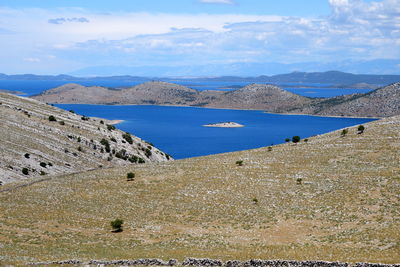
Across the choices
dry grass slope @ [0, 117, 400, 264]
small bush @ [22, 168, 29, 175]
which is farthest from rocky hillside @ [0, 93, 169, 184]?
dry grass slope @ [0, 117, 400, 264]

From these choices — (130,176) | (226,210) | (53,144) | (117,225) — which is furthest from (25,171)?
(226,210)

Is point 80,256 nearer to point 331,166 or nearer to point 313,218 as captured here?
point 313,218

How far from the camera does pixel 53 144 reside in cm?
10606

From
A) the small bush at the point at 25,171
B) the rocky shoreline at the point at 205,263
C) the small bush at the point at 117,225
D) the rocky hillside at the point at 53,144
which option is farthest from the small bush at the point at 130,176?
the small bush at the point at 25,171

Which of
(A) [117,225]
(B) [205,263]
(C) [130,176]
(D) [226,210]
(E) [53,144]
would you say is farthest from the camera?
(E) [53,144]

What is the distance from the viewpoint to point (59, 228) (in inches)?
1638

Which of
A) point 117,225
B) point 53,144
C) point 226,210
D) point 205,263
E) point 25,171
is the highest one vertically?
point 205,263

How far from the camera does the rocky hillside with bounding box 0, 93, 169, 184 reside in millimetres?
90438

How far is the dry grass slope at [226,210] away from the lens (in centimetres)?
3366

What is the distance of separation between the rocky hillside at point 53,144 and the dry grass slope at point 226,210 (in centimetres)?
2993

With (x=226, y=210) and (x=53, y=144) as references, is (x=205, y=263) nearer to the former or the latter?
(x=226, y=210)

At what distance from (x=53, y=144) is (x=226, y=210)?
6974 cm

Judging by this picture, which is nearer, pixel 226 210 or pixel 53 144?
pixel 226 210

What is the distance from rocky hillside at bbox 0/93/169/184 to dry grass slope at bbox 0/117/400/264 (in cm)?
2993
